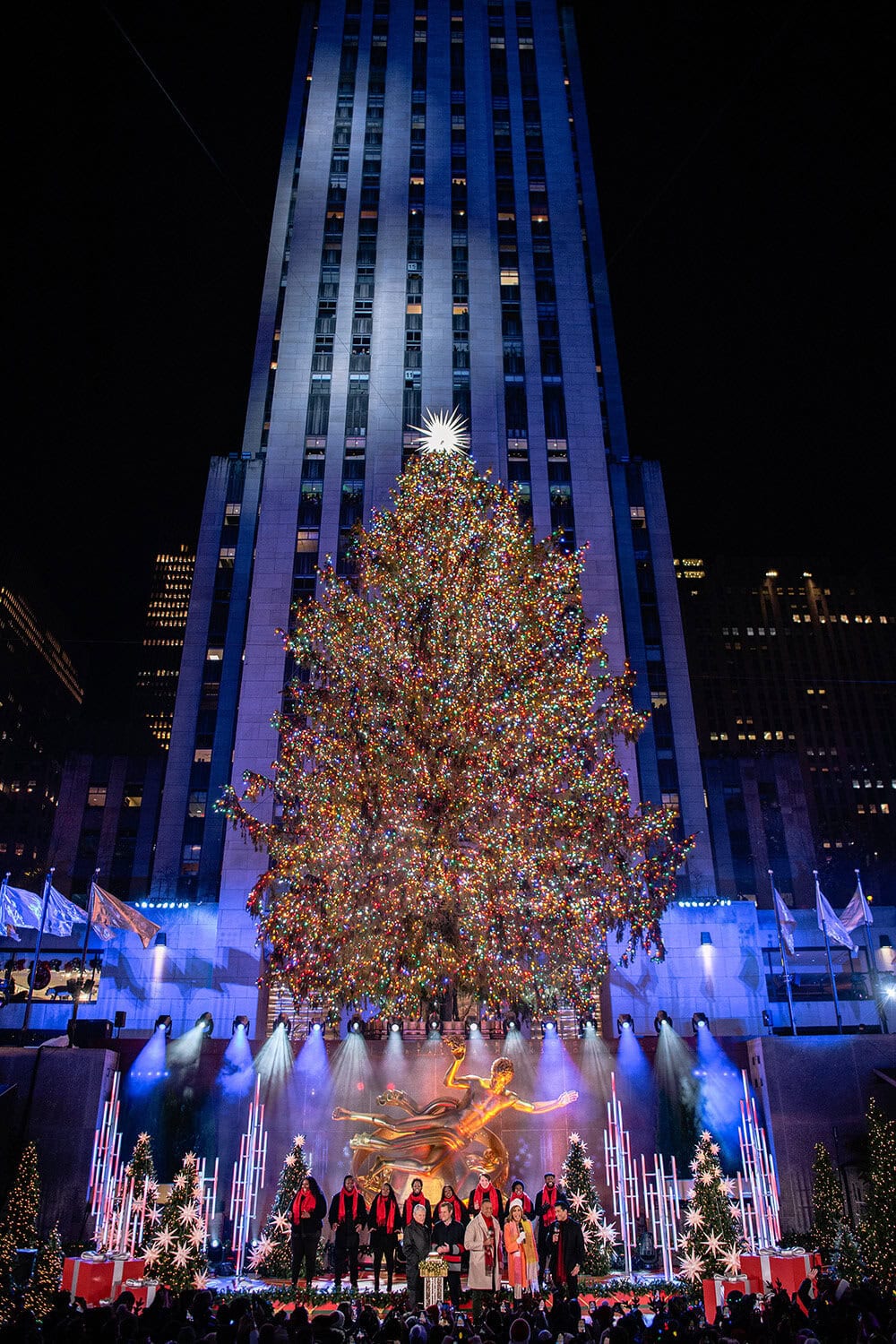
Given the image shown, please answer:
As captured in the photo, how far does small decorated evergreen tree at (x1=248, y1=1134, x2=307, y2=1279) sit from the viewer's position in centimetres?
1775

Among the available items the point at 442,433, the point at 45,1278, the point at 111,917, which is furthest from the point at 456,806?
the point at 442,433

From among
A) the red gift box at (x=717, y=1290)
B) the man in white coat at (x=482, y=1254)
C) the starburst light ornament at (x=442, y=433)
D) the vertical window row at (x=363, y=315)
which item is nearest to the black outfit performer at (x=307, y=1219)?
the man in white coat at (x=482, y=1254)

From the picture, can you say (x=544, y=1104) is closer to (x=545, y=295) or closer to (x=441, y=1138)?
(x=441, y=1138)

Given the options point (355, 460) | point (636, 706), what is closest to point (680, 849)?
point (636, 706)

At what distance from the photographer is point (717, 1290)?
13148 millimetres

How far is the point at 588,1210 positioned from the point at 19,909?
583 inches

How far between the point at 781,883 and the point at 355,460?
5375cm

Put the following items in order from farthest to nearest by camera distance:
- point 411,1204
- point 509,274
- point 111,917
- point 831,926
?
point 509,274, point 111,917, point 831,926, point 411,1204

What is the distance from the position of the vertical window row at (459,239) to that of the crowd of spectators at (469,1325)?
40067 millimetres

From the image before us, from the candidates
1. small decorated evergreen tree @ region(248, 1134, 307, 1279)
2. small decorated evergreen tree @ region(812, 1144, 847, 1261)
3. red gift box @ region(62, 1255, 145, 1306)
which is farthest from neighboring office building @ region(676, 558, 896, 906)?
red gift box @ region(62, 1255, 145, 1306)

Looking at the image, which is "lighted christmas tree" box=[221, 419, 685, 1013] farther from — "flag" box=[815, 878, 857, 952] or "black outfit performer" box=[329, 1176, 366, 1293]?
"black outfit performer" box=[329, 1176, 366, 1293]

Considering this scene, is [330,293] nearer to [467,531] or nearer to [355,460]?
[355,460]

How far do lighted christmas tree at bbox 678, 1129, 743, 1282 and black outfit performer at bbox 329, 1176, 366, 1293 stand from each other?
18.6ft

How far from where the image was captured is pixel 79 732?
11819 centimetres
